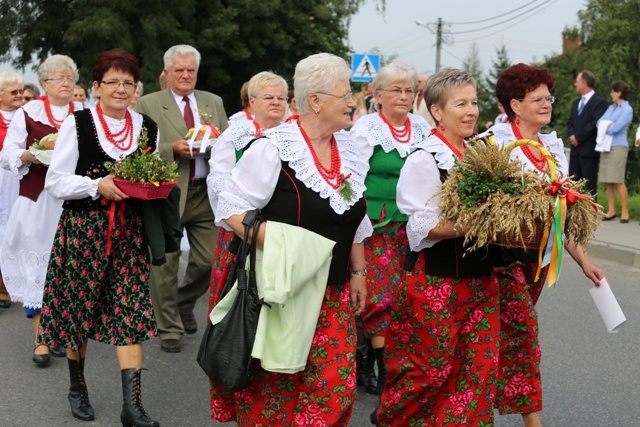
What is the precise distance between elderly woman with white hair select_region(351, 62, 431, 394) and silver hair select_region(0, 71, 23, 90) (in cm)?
373

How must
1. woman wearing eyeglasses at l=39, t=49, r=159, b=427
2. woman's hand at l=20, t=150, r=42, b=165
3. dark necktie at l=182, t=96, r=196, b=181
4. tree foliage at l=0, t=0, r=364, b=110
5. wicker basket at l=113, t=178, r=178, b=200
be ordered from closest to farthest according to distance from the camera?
1. wicker basket at l=113, t=178, r=178, b=200
2. woman wearing eyeglasses at l=39, t=49, r=159, b=427
3. woman's hand at l=20, t=150, r=42, b=165
4. dark necktie at l=182, t=96, r=196, b=181
5. tree foliage at l=0, t=0, r=364, b=110

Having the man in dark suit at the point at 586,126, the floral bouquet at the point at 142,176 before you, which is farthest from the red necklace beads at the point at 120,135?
the man in dark suit at the point at 586,126

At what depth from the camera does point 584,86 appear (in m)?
15.3

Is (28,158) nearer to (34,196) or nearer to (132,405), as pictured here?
(34,196)

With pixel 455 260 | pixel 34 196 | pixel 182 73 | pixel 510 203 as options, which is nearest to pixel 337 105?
pixel 510 203

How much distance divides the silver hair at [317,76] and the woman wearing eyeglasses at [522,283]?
1.11m

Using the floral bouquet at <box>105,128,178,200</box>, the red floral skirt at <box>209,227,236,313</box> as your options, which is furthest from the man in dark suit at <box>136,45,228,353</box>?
the floral bouquet at <box>105,128,178,200</box>

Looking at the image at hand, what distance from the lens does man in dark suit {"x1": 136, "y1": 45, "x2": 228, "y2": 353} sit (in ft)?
24.0

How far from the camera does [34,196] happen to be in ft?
23.2

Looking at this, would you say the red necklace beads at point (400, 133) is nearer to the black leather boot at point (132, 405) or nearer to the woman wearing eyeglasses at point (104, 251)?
the woman wearing eyeglasses at point (104, 251)

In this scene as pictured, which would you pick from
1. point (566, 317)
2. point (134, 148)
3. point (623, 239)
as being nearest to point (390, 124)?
point (134, 148)

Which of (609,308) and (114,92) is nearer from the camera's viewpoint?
(609,308)

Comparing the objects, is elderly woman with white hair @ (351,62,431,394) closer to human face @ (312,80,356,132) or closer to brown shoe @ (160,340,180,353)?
brown shoe @ (160,340,180,353)

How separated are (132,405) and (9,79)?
4.33 meters
